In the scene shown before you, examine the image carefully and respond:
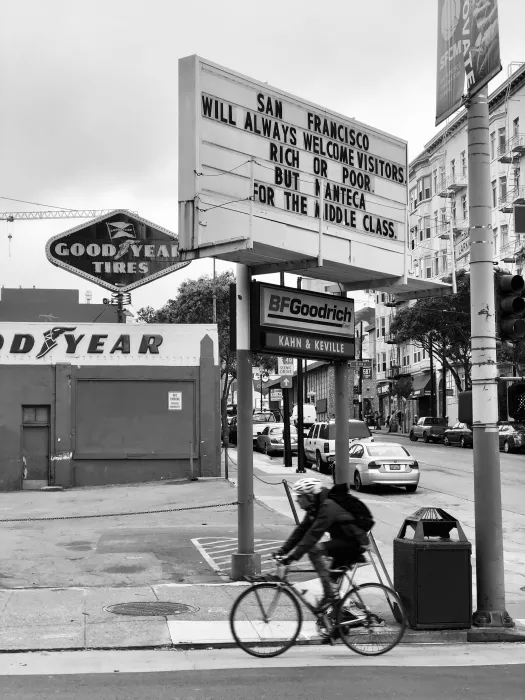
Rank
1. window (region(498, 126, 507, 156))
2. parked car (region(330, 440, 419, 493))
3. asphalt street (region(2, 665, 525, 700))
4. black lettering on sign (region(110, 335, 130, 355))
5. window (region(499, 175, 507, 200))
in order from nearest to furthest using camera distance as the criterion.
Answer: asphalt street (region(2, 665, 525, 700)) → parked car (region(330, 440, 419, 493)) → black lettering on sign (region(110, 335, 130, 355)) → window (region(499, 175, 507, 200)) → window (region(498, 126, 507, 156))

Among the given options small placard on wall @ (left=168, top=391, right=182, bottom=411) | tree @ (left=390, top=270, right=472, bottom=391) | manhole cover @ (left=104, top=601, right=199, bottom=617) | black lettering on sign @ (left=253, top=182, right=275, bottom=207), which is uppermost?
tree @ (left=390, top=270, right=472, bottom=391)

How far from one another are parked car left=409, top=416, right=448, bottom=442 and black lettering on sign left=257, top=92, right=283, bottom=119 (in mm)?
42273

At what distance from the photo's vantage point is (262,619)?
27.5 feet

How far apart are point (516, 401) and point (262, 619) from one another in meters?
3.77

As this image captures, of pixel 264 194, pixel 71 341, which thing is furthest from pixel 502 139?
pixel 264 194

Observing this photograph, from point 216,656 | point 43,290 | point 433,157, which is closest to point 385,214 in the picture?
point 216,656

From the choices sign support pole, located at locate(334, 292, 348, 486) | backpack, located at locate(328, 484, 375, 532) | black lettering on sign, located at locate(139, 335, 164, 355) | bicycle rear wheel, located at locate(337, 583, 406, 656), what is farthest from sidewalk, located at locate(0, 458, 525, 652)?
black lettering on sign, located at locate(139, 335, 164, 355)

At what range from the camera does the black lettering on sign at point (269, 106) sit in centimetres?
1192

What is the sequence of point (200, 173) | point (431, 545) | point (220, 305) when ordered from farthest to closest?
point (220, 305), point (200, 173), point (431, 545)

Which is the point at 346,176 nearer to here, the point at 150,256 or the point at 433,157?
the point at 150,256

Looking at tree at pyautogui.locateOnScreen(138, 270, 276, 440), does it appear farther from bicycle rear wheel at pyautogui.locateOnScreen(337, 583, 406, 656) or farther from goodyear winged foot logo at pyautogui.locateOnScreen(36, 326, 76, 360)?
bicycle rear wheel at pyautogui.locateOnScreen(337, 583, 406, 656)

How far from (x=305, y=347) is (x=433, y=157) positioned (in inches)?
2292

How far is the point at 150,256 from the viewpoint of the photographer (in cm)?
3002

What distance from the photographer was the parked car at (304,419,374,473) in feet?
98.1
